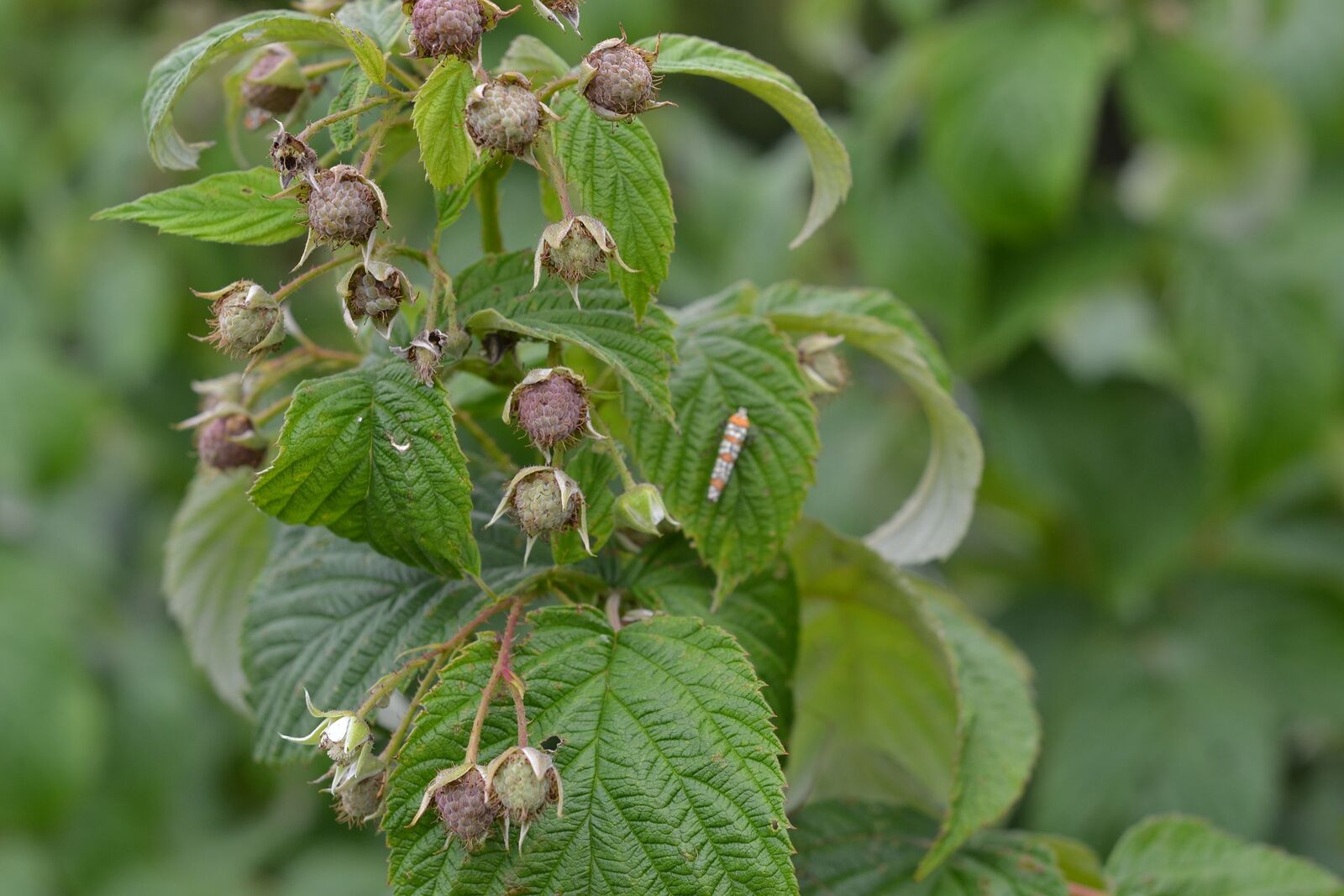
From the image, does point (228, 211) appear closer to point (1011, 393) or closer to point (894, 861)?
point (894, 861)

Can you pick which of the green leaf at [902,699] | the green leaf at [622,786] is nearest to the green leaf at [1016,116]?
the green leaf at [902,699]

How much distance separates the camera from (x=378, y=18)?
2.42ft

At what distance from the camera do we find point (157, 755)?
85.4 inches

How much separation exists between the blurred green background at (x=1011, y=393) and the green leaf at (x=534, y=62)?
2.91 feet

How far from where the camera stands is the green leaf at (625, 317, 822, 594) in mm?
716

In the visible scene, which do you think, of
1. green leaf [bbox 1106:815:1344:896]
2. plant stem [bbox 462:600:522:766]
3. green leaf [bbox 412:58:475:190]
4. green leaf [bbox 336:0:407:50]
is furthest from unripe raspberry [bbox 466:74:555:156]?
green leaf [bbox 1106:815:1344:896]

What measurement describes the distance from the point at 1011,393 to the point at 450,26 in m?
1.33

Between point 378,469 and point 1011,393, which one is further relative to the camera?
point 1011,393

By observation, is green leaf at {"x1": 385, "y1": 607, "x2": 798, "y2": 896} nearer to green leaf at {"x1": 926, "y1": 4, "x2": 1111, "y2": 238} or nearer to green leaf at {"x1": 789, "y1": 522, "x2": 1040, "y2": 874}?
green leaf at {"x1": 789, "y1": 522, "x2": 1040, "y2": 874}

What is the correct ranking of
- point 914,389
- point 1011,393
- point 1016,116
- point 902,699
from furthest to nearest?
point 1011,393 < point 1016,116 < point 902,699 < point 914,389

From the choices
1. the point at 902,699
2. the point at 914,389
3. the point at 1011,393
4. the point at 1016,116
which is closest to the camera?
the point at 914,389

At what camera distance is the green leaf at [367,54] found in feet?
2.10

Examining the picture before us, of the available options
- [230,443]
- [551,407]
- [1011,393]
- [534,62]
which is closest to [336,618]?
[230,443]

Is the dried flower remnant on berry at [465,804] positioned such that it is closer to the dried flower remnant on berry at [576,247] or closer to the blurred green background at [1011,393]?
the dried flower remnant on berry at [576,247]
